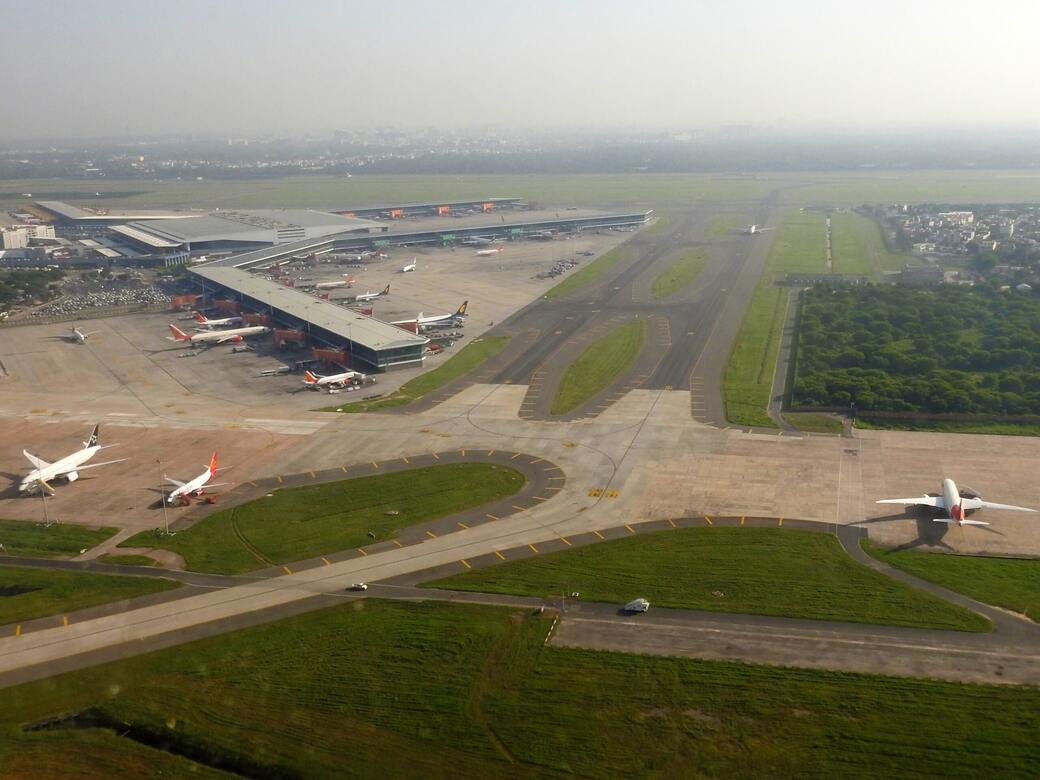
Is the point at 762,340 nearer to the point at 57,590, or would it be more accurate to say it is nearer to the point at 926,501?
the point at 926,501

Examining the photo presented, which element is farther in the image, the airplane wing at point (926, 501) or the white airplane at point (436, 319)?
the white airplane at point (436, 319)

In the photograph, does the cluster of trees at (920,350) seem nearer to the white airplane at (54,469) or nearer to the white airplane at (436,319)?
the white airplane at (436,319)

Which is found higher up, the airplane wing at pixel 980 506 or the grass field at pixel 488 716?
the airplane wing at pixel 980 506

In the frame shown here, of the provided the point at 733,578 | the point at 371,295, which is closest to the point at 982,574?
the point at 733,578

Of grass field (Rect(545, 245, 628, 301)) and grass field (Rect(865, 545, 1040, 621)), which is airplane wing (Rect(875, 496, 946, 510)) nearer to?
grass field (Rect(865, 545, 1040, 621))

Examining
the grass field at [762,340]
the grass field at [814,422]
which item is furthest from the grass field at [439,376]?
the grass field at [814,422]

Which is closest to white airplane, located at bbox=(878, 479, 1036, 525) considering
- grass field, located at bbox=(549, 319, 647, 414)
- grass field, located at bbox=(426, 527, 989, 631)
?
grass field, located at bbox=(426, 527, 989, 631)

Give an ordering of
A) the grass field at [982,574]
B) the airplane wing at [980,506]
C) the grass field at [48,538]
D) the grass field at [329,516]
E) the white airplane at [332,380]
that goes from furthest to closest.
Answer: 1. the white airplane at [332,380]
2. the airplane wing at [980,506]
3. the grass field at [48,538]
4. the grass field at [329,516]
5. the grass field at [982,574]
